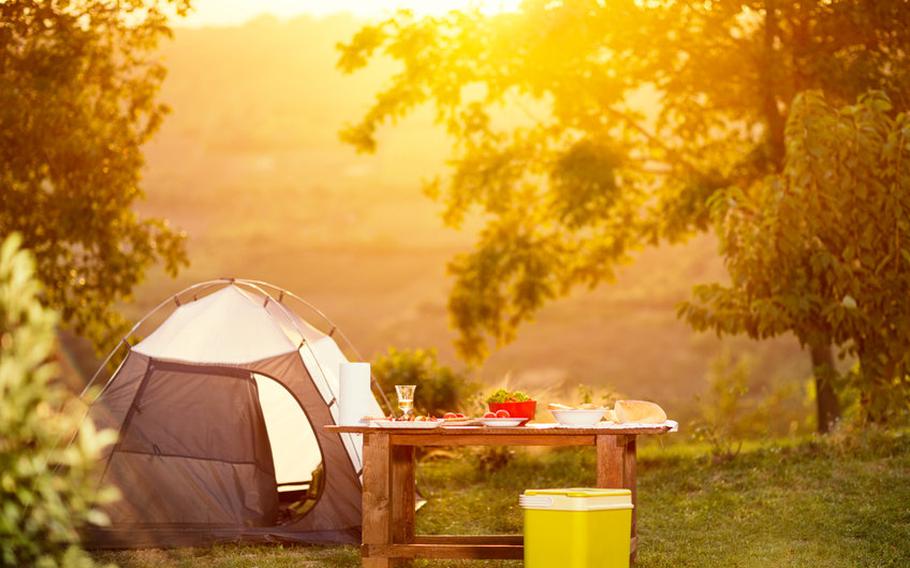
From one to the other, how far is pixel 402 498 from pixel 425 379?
5176 mm

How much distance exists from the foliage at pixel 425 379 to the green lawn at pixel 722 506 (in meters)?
0.72

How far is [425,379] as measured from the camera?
1214 centimetres

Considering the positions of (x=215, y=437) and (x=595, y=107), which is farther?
(x=595, y=107)

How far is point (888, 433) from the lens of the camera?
10312 millimetres

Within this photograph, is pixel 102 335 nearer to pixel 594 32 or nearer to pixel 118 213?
pixel 118 213

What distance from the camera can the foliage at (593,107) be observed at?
41.6 ft

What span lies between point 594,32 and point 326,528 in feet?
24.7

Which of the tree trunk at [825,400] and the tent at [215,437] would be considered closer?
the tent at [215,437]

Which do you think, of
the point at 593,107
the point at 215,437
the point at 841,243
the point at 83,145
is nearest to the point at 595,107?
the point at 593,107

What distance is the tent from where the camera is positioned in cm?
759

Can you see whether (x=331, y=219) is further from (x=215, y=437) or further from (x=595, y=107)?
(x=215, y=437)

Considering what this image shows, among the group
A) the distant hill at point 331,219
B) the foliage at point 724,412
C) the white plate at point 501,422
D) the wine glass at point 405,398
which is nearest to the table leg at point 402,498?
the wine glass at point 405,398

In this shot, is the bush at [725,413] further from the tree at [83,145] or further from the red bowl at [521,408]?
the tree at [83,145]

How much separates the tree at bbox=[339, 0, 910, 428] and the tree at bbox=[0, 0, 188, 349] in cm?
238
